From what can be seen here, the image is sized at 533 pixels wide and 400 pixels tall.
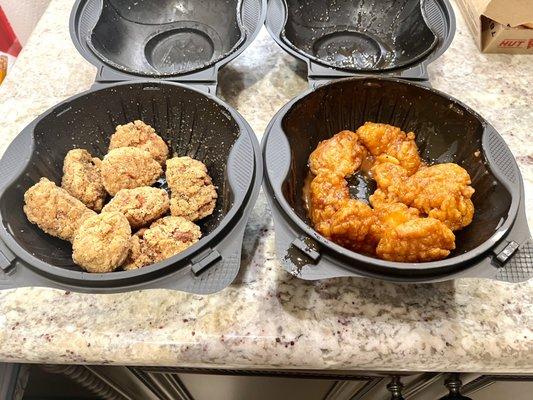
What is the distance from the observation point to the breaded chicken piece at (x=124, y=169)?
3.53 ft

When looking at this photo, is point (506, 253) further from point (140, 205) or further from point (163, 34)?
point (163, 34)

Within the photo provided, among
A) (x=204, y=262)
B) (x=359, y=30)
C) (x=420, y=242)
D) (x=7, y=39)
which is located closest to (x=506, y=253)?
(x=420, y=242)

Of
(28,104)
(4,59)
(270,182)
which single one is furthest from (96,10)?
(270,182)

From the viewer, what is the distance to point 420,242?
2.91 ft

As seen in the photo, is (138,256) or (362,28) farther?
(362,28)

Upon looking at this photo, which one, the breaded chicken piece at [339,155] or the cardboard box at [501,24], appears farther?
the cardboard box at [501,24]

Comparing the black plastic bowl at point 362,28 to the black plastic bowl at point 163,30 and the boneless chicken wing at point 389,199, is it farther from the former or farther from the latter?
the boneless chicken wing at point 389,199

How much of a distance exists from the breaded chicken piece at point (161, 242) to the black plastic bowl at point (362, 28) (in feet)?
2.18

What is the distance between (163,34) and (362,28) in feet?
2.29

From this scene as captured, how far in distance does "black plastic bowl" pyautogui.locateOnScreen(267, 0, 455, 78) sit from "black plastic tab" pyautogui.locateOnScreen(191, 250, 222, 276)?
0.75 metres

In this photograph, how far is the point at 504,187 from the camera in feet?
3.04

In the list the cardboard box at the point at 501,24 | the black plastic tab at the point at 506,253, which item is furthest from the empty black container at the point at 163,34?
the black plastic tab at the point at 506,253

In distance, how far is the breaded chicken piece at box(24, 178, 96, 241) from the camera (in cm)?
96

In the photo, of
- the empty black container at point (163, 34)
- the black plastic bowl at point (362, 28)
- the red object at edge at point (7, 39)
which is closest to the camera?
the empty black container at point (163, 34)
